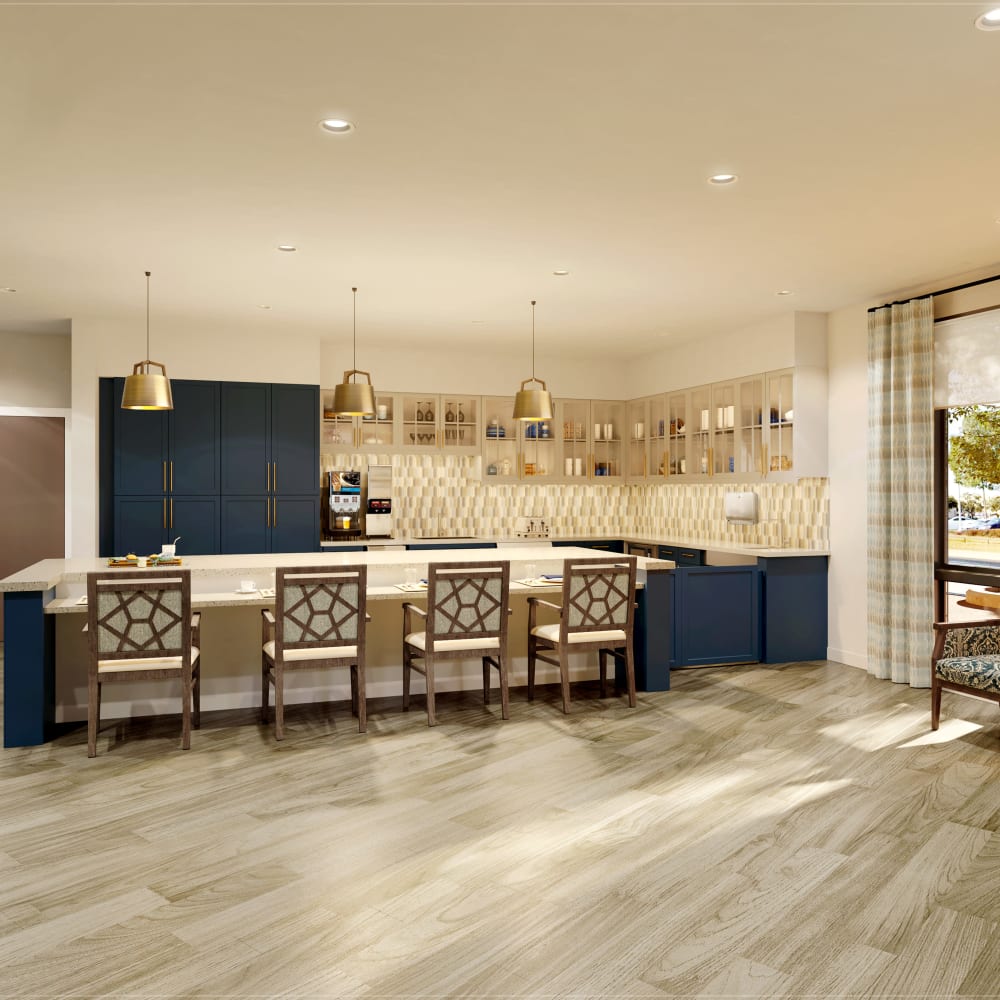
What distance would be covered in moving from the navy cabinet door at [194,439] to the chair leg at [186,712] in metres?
3.49

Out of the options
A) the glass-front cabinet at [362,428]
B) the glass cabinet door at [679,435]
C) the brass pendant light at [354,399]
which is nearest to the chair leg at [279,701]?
the brass pendant light at [354,399]

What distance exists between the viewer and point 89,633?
4477 mm

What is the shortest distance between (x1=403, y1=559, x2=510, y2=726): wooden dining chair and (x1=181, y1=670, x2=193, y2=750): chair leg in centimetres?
129

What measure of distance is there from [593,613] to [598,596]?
11 cm

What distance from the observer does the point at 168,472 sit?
7.74 metres

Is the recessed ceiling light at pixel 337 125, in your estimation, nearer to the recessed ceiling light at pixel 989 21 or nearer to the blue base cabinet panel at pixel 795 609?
the recessed ceiling light at pixel 989 21

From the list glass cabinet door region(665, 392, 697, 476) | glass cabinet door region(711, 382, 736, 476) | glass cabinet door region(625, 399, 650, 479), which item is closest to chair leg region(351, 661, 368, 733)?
glass cabinet door region(711, 382, 736, 476)

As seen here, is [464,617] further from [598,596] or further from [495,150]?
[495,150]

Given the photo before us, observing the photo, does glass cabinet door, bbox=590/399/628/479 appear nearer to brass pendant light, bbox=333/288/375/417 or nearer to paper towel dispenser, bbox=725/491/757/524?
paper towel dispenser, bbox=725/491/757/524

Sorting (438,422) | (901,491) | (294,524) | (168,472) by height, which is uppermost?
(438,422)

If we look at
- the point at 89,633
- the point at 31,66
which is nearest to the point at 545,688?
the point at 89,633

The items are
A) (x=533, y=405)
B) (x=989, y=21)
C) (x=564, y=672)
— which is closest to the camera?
(x=989, y=21)

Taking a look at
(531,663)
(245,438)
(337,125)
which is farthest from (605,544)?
(337,125)

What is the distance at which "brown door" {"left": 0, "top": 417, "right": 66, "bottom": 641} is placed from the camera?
26.8 ft
